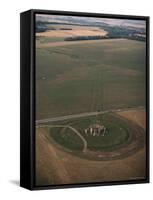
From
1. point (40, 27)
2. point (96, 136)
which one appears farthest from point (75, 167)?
point (40, 27)

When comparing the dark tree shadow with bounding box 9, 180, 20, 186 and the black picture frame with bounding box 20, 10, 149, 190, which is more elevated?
the black picture frame with bounding box 20, 10, 149, 190

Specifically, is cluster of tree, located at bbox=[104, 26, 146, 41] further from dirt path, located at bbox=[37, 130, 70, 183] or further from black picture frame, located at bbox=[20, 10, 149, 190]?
dirt path, located at bbox=[37, 130, 70, 183]

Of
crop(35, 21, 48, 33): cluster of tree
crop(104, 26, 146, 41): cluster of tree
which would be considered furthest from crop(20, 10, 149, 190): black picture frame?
crop(104, 26, 146, 41): cluster of tree

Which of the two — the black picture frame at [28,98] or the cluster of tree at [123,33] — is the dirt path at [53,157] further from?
the cluster of tree at [123,33]

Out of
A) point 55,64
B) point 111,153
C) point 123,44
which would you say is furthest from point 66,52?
point 111,153

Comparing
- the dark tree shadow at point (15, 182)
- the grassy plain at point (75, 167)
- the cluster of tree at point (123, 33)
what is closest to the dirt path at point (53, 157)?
the grassy plain at point (75, 167)

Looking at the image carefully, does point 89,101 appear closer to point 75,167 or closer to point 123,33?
point 75,167

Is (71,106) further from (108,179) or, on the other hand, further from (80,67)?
(108,179)

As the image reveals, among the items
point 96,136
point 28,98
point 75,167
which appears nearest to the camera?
point 28,98
